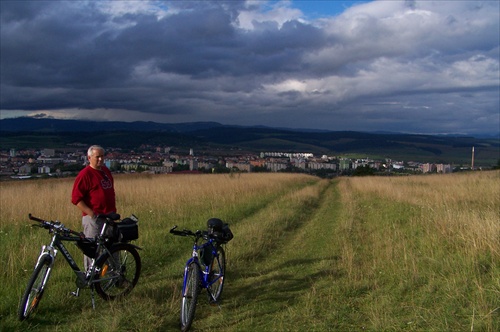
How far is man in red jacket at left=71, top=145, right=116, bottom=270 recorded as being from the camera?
594 centimetres

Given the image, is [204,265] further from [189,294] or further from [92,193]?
[92,193]

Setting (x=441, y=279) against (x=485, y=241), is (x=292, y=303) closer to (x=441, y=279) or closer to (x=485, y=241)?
(x=441, y=279)

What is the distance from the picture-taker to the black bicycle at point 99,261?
16.6ft

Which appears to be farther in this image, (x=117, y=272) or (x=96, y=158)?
(x=96, y=158)

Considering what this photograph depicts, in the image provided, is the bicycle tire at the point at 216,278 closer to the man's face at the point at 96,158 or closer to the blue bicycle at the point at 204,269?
the blue bicycle at the point at 204,269

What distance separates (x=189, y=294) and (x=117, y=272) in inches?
56.0

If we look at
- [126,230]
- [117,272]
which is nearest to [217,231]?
[126,230]

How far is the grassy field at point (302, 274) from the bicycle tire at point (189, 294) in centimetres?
25

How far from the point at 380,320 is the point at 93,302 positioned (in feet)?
11.3

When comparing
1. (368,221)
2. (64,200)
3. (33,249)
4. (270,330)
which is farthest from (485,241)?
(64,200)

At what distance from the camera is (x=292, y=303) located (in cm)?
576

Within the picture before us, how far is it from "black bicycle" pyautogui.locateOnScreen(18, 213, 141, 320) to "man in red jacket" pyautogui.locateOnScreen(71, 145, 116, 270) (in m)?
0.16

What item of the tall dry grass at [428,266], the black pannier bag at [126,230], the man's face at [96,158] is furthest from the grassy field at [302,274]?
the man's face at [96,158]

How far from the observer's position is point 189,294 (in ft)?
16.4
